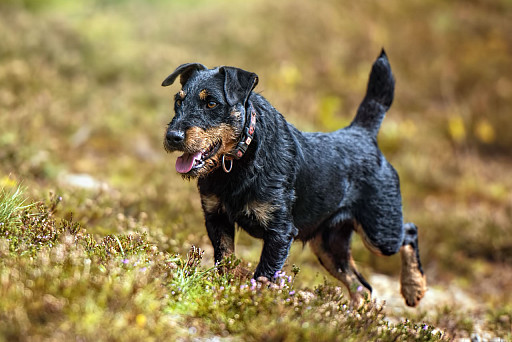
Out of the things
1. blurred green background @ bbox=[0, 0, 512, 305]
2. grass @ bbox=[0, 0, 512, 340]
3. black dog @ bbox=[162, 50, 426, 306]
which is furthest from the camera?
blurred green background @ bbox=[0, 0, 512, 305]

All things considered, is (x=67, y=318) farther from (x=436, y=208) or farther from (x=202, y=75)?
(x=436, y=208)

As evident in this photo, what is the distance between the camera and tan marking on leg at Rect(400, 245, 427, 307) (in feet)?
16.8

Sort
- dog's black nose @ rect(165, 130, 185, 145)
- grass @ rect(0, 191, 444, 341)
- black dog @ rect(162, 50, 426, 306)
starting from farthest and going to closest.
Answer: black dog @ rect(162, 50, 426, 306)
dog's black nose @ rect(165, 130, 185, 145)
grass @ rect(0, 191, 444, 341)

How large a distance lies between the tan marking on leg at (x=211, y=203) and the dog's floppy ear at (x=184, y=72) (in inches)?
35.2

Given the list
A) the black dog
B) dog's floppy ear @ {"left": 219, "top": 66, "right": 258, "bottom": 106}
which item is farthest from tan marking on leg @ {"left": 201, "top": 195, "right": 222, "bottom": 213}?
dog's floppy ear @ {"left": 219, "top": 66, "right": 258, "bottom": 106}

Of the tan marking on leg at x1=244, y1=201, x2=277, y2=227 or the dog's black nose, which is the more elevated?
the dog's black nose

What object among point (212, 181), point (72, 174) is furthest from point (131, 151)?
point (212, 181)

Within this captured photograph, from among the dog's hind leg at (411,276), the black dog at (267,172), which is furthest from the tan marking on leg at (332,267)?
the dog's hind leg at (411,276)

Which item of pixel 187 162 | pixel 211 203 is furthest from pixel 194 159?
pixel 211 203

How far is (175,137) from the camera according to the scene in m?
3.42

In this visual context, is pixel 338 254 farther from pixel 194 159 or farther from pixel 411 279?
pixel 194 159

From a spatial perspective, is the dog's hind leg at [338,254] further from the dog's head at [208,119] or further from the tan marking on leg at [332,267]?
the dog's head at [208,119]

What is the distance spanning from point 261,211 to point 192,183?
17.8 feet

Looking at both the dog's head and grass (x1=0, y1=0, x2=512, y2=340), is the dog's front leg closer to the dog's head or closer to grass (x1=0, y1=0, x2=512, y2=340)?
grass (x1=0, y1=0, x2=512, y2=340)
